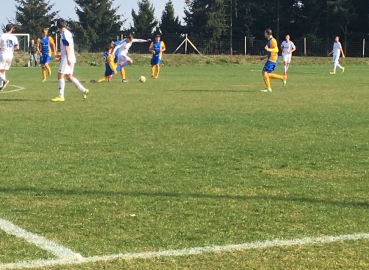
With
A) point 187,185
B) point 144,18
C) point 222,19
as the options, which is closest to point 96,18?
point 144,18

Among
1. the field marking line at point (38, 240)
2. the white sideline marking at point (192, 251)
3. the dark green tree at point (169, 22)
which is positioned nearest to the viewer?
the white sideline marking at point (192, 251)

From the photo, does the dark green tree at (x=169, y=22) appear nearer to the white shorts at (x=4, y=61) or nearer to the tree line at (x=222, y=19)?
the tree line at (x=222, y=19)

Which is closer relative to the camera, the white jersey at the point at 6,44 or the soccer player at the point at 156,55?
the white jersey at the point at 6,44

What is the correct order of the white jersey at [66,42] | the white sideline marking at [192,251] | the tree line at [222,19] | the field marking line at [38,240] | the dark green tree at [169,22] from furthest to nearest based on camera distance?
the dark green tree at [169,22]
the tree line at [222,19]
the white jersey at [66,42]
the field marking line at [38,240]
the white sideline marking at [192,251]

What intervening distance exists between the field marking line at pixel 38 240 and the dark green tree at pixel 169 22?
79601mm

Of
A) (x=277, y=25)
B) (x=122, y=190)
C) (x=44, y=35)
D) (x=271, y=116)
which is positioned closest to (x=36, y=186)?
(x=122, y=190)

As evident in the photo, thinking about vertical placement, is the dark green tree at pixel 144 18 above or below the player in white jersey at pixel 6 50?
above

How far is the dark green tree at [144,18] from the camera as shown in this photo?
84688mm

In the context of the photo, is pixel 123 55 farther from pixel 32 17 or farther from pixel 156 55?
pixel 32 17

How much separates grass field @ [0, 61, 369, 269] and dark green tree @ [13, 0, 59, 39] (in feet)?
249

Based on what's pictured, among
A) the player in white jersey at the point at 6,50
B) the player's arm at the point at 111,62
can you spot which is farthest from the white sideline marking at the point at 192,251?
the player's arm at the point at 111,62

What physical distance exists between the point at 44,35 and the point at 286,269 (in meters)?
26.5

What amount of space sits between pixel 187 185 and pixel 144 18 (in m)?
79.5

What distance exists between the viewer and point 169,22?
84.1 meters
